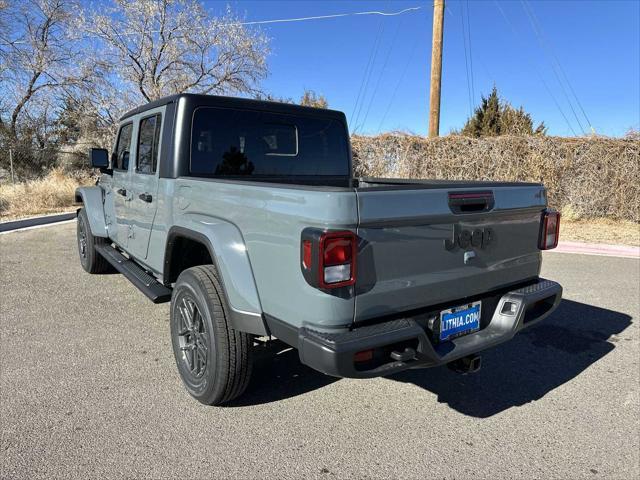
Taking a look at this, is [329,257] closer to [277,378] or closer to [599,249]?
[277,378]

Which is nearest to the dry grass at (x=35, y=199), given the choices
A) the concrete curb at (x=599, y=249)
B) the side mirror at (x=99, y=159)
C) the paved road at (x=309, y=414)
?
the side mirror at (x=99, y=159)

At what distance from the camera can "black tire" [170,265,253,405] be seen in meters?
2.80

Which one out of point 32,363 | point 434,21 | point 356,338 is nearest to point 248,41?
point 434,21

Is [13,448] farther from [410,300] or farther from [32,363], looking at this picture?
[410,300]

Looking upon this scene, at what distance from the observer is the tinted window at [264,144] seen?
3592 mm

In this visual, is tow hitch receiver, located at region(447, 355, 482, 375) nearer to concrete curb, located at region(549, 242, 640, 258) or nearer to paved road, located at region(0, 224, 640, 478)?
paved road, located at region(0, 224, 640, 478)

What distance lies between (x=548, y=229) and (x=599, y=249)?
6.79 metres

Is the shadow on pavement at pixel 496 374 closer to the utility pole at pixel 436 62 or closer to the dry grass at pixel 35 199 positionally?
the dry grass at pixel 35 199

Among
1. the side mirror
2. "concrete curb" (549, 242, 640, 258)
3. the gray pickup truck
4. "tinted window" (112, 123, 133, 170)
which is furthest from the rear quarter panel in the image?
"concrete curb" (549, 242, 640, 258)

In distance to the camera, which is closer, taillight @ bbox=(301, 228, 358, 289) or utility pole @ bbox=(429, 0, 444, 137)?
taillight @ bbox=(301, 228, 358, 289)

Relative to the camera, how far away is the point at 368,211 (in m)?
2.21

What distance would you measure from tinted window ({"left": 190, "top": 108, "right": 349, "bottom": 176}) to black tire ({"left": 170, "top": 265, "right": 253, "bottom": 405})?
3.12 feet

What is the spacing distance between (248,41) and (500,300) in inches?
779

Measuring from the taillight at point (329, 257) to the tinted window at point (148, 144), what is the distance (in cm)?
211
